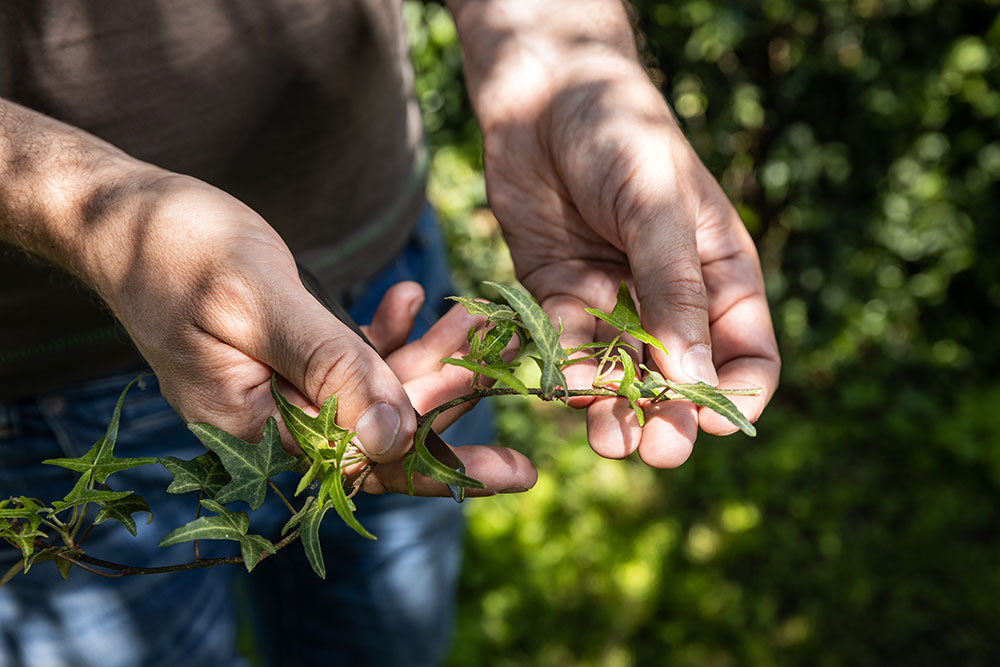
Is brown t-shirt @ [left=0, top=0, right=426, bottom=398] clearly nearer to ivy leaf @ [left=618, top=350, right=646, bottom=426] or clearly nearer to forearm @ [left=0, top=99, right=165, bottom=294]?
forearm @ [left=0, top=99, right=165, bottom=294]

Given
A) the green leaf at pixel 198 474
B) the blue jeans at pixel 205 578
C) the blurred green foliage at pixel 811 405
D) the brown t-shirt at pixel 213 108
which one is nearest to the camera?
the green leaf at pixel 198 474

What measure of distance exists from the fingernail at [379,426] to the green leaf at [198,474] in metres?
0.25

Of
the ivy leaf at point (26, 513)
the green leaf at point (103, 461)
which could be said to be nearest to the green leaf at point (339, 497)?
the green leaf at point (103, 461)

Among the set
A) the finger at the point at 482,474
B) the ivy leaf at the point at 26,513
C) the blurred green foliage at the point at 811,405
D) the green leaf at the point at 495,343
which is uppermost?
the ivy leaf at the point at 26,513

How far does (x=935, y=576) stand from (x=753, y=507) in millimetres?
747

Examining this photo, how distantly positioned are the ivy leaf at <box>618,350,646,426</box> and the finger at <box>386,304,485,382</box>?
1.07ft

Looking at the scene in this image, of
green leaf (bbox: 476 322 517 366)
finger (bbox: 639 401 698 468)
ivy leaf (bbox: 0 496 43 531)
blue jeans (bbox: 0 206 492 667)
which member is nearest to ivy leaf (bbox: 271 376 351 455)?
green leaf (bbox: 476 322 517 366)

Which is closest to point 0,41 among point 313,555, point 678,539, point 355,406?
point 355,406

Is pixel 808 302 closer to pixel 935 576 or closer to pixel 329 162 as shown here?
pixel 935 576

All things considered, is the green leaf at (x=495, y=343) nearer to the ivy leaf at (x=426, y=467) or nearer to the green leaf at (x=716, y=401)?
the ivy leaf at (x=426, y=467)

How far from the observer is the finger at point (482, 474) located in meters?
1.24

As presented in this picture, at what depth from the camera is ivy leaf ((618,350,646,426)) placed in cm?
122

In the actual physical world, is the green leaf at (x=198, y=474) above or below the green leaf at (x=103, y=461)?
below

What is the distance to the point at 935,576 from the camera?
3256mm
